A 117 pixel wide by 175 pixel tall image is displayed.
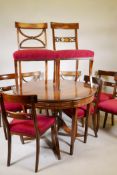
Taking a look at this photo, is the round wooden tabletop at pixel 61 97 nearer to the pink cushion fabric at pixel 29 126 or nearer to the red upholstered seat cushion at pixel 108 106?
the pink cushion fabric at pixel 29 126

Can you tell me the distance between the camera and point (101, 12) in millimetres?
4188

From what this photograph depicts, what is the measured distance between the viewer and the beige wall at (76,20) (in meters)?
3.74

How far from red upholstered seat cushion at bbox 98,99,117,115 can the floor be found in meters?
0.36

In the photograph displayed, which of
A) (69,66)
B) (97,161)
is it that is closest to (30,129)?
(97,161)

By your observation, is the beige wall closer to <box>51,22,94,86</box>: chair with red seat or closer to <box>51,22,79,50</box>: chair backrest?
<box>51,22,94,86</box>: chair with red seat

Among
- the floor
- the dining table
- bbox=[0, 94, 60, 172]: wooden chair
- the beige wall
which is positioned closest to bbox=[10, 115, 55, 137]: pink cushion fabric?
bbox=[0, 94, 60, 172]: wooden chair

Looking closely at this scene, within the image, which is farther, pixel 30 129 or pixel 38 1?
pixel 38 1

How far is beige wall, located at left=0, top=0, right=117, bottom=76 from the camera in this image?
12.3ft

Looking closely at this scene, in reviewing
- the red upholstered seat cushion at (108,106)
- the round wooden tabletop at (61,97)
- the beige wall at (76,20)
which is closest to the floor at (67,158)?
the red upholstered seat cushion at (108,106)

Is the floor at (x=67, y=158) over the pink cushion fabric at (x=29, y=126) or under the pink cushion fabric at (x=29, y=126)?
under

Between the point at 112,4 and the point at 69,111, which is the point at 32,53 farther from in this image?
the point at 112,4

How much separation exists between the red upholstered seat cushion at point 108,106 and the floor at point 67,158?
36 centimetres

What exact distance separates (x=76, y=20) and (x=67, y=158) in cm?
270

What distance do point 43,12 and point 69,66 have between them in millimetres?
1122
